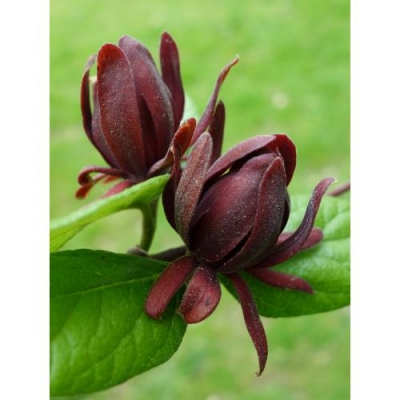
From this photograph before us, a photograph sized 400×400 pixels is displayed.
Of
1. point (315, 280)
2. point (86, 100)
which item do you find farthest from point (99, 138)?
point (315, 280)

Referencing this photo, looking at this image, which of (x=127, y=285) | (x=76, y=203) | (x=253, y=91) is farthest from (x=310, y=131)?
(x=127, y=285)

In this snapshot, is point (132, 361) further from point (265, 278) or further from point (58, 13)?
point (58, 13)

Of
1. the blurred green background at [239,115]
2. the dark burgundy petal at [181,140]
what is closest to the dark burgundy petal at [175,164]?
the dark burgundy petal at [181,140]

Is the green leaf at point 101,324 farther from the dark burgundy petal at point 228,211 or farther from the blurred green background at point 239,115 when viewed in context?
Result: the blurred green background at point 239,115

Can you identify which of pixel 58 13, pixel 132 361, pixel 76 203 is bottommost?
pixel 76 203

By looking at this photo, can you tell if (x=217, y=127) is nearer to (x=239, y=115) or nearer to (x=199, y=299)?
(x=199, y=299)
